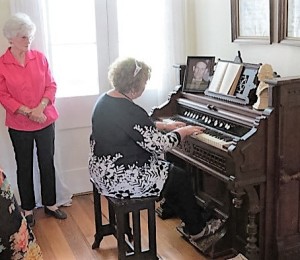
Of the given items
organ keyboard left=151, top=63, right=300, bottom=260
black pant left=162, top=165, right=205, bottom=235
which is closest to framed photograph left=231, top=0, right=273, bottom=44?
organ keyboard left=151, top=63, right=300, bottom=260

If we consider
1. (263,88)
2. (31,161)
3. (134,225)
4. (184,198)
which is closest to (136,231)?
(134,225)

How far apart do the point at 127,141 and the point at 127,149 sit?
0.05 m

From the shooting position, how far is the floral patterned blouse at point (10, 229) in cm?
167

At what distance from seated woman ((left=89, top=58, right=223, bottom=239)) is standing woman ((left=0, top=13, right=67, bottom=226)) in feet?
2.60

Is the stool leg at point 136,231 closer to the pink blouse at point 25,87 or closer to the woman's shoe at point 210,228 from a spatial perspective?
the woman's shoe at point 210,228

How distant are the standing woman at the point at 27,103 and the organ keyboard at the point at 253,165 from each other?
1037 mm

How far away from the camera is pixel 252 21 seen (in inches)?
131

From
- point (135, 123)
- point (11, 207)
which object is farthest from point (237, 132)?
point (11, 207)

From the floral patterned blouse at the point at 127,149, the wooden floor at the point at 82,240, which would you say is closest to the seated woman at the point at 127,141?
the floral patterned blouse at the point at 127,149

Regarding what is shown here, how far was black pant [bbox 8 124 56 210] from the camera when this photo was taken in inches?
136

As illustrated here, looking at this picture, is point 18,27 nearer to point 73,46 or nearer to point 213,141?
point 73,46

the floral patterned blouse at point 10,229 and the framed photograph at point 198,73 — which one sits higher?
the framed photograph at point 198,73

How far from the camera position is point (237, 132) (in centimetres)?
272

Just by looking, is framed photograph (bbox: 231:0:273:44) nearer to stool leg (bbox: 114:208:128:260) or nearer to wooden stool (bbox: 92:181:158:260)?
wooden stool (bbox: 92:181:158:260)
